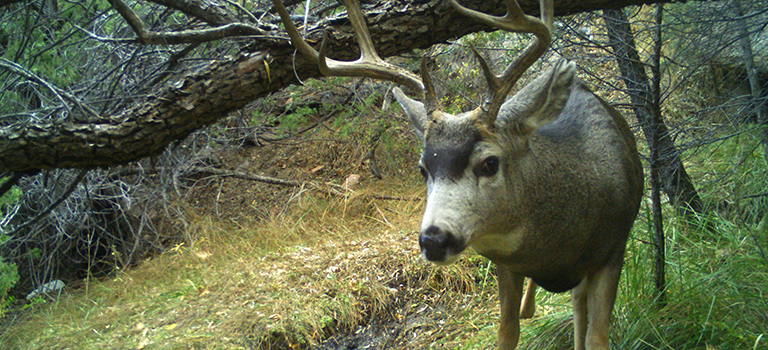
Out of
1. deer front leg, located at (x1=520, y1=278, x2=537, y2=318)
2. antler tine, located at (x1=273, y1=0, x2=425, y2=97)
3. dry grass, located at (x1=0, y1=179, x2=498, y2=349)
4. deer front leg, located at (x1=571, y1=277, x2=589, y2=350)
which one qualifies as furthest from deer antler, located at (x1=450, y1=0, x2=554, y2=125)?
dry grass, located at (x1=0, y1=179, x2=498, y2=349)

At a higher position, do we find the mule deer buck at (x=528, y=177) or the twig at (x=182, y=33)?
the twig at (x=182, y=33)

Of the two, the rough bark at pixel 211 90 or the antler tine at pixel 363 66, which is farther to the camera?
the rough bark at pixel 211 90

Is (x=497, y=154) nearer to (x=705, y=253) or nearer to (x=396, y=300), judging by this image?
(x=705, y=253)

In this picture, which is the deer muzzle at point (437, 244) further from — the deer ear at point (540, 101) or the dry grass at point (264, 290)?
the dry grass at point (264, 290)

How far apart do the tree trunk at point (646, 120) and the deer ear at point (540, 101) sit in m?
1.73

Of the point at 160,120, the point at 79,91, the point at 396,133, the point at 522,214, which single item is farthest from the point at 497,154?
the point at 396,133

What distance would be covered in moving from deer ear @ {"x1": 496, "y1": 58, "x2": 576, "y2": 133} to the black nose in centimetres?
63

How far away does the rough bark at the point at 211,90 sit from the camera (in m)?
3.47

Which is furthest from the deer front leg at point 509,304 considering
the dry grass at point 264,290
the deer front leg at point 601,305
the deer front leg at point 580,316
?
the dry grass at point 264,290

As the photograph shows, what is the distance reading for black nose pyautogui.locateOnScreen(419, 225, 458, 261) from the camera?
222 centimetres

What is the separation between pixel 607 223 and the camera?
277 cm

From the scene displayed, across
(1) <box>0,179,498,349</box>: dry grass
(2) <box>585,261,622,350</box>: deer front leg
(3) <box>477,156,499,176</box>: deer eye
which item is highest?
(3) <box>477,156,499,176</box>: deer eye

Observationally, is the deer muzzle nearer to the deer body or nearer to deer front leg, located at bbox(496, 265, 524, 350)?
the deer body

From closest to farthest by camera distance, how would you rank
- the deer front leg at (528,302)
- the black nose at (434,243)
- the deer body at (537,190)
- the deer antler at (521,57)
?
the black nose at (434,243), the deer body at (537,190), the deer antler at (521,57), the deer front leg at (528,302)
